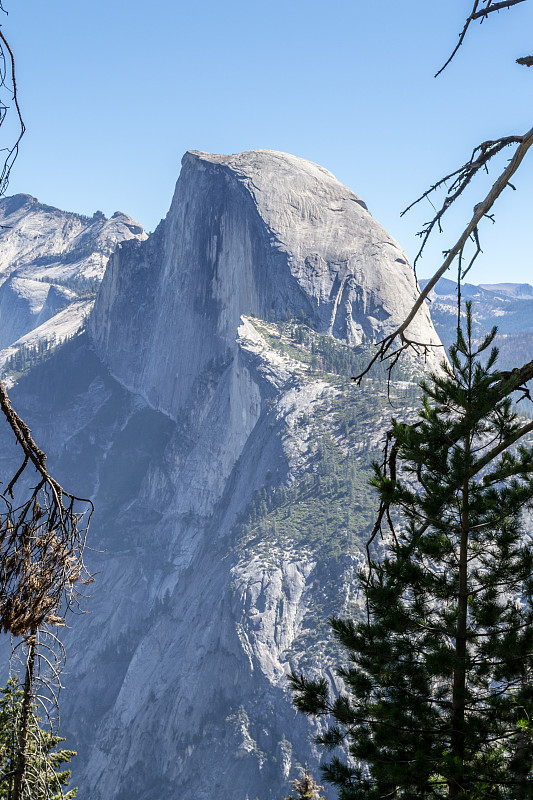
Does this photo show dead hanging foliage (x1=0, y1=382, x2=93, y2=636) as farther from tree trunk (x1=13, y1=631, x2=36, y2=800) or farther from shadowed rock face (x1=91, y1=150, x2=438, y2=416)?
shadowed rock face (x1=91, y1=150, x2=438, y2=416)

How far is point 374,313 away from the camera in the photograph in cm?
14888

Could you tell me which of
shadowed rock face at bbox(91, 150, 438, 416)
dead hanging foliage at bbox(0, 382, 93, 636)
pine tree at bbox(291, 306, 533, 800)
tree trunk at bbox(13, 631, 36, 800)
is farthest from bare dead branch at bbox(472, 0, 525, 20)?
shadowed rock face at bbox(91, 150, 438, 416)

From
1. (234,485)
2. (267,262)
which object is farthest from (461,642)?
(267,262)

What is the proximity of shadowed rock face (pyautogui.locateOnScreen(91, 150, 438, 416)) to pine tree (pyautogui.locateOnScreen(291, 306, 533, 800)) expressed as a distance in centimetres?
13200

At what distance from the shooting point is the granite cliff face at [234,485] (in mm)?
96688

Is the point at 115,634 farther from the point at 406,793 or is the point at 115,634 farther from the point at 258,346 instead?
the point at 406,793

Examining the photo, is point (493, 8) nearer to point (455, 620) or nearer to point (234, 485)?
point (455, 620)

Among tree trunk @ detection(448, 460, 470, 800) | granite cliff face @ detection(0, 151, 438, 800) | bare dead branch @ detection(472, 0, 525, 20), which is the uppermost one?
granite cliff face @ detection(0, 151, 438, 800)

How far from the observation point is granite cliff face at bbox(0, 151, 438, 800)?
317 ft

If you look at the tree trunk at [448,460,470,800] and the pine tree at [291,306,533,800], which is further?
the tree trunk at [448,460,470,800]

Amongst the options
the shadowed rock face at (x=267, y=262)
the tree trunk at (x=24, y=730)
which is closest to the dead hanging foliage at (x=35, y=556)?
the tree trunk at (x=24, y=730)

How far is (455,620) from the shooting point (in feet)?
26.6

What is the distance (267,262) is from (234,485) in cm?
4548

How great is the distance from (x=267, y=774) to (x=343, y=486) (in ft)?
141
